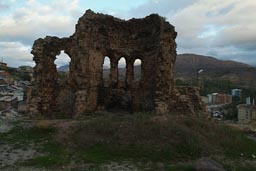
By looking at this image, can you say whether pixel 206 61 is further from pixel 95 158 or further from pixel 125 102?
pixel 95 158

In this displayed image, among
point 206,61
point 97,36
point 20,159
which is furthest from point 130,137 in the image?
point 206,61

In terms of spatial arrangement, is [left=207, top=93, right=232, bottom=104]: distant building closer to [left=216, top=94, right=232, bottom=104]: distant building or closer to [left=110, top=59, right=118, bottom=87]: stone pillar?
[left=216, top=94, right=232, bottom=104]: distant building

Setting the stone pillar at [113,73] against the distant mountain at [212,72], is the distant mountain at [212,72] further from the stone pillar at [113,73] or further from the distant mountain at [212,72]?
the stone pillar at [113,73]

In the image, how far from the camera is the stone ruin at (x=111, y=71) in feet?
71.1

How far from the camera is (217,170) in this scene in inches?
405

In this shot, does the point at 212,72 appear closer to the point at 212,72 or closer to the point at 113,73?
the point at 212,72

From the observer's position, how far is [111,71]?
25.0 m

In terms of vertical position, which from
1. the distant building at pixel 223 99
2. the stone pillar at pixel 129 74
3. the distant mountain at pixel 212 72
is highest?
the distant mountain at pixel 212 72

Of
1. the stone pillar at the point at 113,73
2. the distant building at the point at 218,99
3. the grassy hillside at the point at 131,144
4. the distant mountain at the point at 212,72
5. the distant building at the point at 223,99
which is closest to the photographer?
the grassy hillside at the point at 131,144

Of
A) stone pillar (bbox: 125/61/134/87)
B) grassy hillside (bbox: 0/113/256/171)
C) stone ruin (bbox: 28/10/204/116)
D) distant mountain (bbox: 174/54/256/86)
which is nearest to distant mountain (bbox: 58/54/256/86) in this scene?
distant mountain (bbox: 174/54/256/86)

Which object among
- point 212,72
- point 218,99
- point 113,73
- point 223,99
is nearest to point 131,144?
point 113,73

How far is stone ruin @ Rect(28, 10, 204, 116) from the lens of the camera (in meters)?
21.7

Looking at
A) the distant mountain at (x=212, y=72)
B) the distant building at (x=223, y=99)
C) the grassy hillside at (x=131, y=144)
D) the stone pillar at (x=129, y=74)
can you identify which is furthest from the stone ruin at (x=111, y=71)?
the distant mountain at (x=212, y=72)

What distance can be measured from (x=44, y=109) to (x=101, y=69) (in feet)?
15.4
